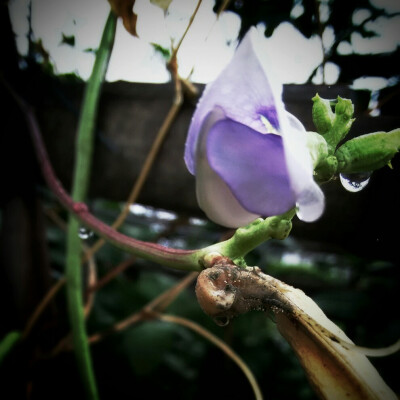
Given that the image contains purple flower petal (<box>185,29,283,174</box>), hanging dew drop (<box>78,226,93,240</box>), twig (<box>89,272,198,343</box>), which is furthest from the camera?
twig (<box>89,272,198,343</box>)

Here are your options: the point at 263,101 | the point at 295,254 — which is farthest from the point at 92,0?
the point at 295,254

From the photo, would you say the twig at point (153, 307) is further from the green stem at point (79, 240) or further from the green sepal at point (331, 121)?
the green sepal at point (331, 121)

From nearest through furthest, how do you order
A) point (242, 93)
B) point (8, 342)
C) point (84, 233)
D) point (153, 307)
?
point (242, 93) < point (84, 233) < point (8, 342) < point (153, 307)

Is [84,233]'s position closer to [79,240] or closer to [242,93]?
[79,240]

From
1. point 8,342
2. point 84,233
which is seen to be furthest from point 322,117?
point 8,342

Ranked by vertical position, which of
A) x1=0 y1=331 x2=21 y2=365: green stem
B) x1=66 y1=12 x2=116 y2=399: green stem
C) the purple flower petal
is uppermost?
the purple flower petal

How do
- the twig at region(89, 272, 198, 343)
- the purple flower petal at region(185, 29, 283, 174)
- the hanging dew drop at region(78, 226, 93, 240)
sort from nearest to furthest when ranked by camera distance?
the purple flower petal at region(185, 29, 283, 174), the hanging dew drop at region(78, 226, 93, 240), the twig at region(89, 272, 198, 343)

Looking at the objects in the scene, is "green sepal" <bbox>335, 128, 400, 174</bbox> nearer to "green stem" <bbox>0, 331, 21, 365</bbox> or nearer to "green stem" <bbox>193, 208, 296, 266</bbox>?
"green stem" <bbox>193, 208, 296, 266</bbox>

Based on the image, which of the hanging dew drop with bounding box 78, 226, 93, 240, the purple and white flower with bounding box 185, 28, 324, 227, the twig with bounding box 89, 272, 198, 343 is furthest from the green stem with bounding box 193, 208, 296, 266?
the twig with bounding box 89, 272, 198, 343
